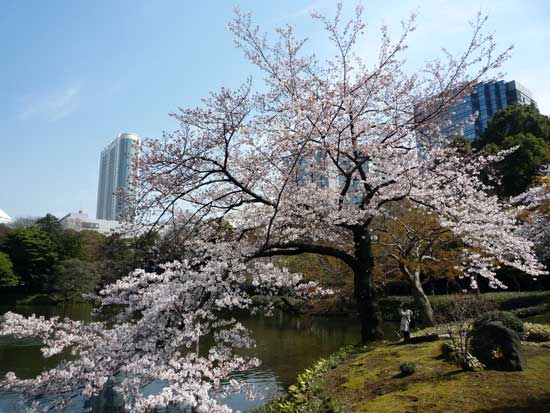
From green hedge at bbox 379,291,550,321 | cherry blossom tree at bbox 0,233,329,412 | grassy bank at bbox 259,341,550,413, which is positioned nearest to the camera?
cherry blossom tree at bbox 0,233,329,412

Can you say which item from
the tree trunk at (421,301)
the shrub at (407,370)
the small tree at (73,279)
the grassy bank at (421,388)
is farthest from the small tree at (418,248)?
the small tree at (73,279)

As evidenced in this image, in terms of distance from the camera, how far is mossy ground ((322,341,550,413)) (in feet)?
18.7

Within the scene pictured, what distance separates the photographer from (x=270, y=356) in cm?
1622

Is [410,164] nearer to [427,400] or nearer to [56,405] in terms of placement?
[427,400]

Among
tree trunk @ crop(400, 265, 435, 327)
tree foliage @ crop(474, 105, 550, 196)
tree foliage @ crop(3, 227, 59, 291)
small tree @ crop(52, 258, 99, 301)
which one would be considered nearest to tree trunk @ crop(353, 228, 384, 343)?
tree trunk @ crop(400, 265, 435, 327)

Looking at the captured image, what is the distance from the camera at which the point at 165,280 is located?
664cm

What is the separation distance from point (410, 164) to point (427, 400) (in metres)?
4.88

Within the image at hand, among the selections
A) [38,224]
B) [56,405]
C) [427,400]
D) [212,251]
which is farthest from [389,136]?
[38,224]

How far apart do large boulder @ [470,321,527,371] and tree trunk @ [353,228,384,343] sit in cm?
250

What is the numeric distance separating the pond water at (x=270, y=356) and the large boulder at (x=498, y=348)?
5.42 metres

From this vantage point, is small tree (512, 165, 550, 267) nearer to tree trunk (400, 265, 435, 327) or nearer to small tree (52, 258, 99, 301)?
tree trunk (400, 265, 435, 327)

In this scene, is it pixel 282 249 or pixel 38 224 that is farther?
pixel 38 224

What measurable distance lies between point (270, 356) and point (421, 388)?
34.4ft

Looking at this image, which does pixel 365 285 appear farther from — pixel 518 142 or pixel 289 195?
pixel 518 142
